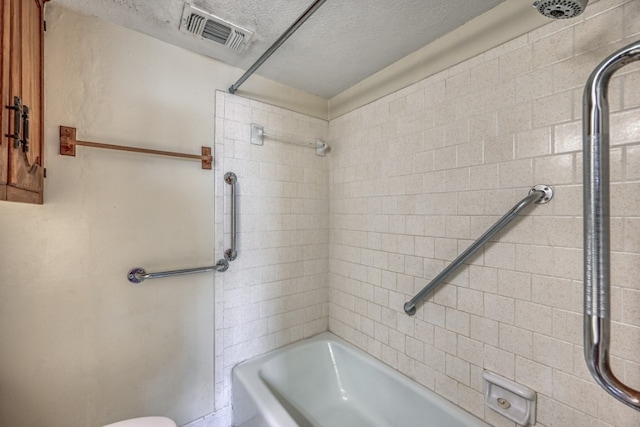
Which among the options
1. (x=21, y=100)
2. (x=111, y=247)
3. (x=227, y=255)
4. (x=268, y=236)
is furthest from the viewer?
(x=268, y=236)

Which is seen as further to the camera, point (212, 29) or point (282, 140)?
point (282, 140)

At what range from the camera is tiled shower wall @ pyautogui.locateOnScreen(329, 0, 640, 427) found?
0.90 m

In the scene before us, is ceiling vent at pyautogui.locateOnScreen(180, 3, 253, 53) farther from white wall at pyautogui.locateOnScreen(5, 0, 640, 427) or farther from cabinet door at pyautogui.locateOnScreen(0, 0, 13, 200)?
cabinet door at pyautogui.locateOnScreen(0, 0, 13, 200)

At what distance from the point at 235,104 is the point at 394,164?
1075 millimetres

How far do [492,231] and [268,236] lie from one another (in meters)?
1.30

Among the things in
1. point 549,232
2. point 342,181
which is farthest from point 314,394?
point 549,232

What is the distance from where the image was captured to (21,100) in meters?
0.77

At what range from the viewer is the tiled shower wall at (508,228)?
35.3 inches

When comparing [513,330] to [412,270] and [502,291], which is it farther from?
[412,270]

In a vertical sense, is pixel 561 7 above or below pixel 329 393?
above

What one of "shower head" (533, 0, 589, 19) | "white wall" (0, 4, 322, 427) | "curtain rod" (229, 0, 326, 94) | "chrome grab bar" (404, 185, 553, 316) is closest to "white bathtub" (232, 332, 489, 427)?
"white wall" (0, 4, 322, 427)

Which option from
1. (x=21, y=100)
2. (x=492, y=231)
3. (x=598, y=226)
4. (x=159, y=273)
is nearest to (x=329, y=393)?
(x=159, y=273)

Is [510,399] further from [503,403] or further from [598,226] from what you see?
[598,226]

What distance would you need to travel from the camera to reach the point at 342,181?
203cm
